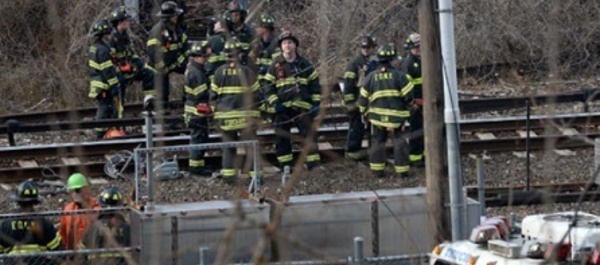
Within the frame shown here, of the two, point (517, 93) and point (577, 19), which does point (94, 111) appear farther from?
point (577, 19)

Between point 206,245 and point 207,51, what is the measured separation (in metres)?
6.79

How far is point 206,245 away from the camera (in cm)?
1182

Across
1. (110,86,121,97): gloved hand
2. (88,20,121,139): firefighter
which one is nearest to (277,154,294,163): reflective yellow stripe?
(88,20,121,139): firefighter

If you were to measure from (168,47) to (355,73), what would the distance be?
3.13 metres

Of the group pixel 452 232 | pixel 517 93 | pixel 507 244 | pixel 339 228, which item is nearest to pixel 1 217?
pixel 339 228

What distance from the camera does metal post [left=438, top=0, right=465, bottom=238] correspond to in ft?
36.7

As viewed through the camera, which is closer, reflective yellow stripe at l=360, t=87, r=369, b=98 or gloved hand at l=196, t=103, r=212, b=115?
reflective yellow stripe at l=360, t=87, r=369, b=98

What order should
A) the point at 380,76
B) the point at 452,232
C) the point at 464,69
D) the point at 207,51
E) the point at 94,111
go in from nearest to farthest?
the point at 452,232 < the point at 380,76 < the point at 207,51 < the point at 94,111 < the point at 464,69

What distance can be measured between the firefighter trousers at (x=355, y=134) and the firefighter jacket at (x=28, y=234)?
6472 mm

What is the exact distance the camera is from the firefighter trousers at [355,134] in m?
17.7

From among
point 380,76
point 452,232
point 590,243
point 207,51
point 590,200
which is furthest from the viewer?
point 207,51

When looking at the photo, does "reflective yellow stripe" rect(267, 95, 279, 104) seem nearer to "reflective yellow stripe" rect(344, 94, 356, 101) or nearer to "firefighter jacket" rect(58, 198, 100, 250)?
"reflective yellow stripe" rect(344, 94, 356, 101)

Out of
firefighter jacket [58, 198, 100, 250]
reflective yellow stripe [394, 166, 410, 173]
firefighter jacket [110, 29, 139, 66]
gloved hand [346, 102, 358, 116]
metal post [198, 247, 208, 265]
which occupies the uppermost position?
firefighter jacket [110, 29, 139, 66]

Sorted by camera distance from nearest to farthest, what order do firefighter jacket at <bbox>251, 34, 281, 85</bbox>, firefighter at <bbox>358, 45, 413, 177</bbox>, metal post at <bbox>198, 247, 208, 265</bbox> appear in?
metal post at <bbox>198, 247, 208, 265</bbox> → firefighter at <bbox>358, 45, 413, 177</bbox> → firefighter jacket at <bbox>251, 34, 281, 85</bbox>
